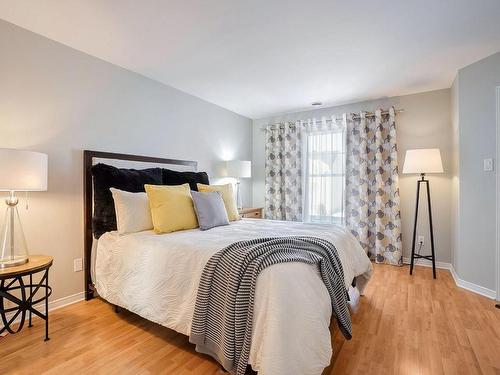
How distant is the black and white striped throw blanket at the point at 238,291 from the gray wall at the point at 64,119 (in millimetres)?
1639

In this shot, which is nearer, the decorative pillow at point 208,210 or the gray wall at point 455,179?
the decorative pillow at point 208,210

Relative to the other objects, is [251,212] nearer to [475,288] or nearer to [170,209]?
[170,209]

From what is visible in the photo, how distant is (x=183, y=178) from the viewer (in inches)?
128

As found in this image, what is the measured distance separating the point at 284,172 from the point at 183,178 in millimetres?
2037

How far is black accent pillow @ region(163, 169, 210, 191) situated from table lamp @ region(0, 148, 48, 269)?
4.15 feet

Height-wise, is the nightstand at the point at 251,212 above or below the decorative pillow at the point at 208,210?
below

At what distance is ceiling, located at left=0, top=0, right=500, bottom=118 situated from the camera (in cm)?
193

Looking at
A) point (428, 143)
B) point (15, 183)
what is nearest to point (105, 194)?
point (15, 183)

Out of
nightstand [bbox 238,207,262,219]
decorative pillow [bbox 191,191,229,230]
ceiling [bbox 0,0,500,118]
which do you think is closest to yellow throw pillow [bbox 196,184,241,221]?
decorative pillow [bbox 191,191,229,230]

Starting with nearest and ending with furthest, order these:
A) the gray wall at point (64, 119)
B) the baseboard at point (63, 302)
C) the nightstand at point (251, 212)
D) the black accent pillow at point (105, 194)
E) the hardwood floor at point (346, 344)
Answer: the hardwood floor at point (346, 344) < the gray wall at point (64, 119) < the baseboard at point (63, 302) < the black accent pillow at point (105, 194) < the nightstand at point (251, 212)

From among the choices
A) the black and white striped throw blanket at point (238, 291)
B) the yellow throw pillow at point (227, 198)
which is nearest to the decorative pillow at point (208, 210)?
the yellow throw pillow at point (227, 198)

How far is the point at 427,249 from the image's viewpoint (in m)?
3.68

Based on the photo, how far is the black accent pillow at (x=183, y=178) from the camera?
311 centimetres

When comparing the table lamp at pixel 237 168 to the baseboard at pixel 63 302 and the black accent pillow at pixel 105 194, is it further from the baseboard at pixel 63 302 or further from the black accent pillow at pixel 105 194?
the baseboard at pixel 63 302
